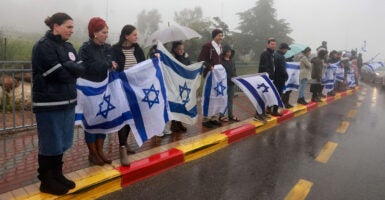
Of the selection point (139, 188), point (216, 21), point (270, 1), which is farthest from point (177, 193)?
point (270, 1)

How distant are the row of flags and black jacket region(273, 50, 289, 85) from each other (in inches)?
91.7

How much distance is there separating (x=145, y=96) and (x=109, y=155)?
1040mm

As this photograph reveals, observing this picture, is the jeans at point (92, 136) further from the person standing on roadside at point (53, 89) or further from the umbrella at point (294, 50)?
the umbrella at point (294, 50)

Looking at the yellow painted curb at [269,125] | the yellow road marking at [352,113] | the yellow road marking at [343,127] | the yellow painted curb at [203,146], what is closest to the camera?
the yellow painted curb at [203,146]

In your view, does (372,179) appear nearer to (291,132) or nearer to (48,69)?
(291,132)

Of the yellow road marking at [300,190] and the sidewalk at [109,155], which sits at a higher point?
the sidewalk at [109,155]

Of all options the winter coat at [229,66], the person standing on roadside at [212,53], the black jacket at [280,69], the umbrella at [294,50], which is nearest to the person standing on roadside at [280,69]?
the black jacket at [280,69]

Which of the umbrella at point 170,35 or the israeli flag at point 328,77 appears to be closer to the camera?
the umbrella at point 170,35

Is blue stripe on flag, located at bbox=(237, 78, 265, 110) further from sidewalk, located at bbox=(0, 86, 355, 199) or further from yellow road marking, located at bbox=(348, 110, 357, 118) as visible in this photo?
yellow road marking, located at bbox=(348, 110, 357, 118)

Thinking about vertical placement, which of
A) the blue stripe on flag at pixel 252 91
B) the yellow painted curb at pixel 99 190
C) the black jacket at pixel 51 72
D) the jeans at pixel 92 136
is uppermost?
the black jacket at pixel 51 72

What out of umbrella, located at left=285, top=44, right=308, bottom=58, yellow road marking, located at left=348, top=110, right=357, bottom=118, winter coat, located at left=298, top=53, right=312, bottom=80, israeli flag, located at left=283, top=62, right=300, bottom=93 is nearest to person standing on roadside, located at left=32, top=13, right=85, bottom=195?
israeli flag, located at left=283, top=62, right=300, bottom=93

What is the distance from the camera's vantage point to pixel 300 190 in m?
4.20

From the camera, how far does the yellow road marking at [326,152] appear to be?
550 cm

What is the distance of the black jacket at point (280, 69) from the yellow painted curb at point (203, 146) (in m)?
3.06
